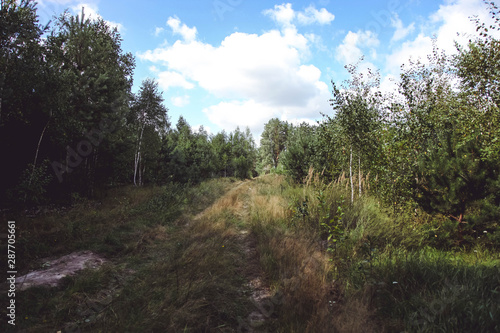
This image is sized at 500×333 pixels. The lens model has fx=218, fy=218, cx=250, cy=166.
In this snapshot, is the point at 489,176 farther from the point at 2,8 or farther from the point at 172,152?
the point at 172,152

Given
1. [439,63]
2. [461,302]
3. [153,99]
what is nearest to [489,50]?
[439,63]

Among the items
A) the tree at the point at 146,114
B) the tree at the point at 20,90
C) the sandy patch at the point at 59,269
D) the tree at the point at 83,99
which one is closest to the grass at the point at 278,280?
the sandy patch at the point at 59,269

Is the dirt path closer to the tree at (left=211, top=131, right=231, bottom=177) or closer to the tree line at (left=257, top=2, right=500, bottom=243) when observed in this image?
the tree line at (left=257, top=2, right=500, bottom=243)

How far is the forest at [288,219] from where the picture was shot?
9.37ft

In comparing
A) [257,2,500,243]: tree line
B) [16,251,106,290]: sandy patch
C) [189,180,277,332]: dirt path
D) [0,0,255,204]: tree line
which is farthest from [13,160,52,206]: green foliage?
[257,2,500,243]: tree line

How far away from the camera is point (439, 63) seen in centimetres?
905

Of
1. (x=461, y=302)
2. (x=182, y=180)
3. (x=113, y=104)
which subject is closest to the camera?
(x=461, y=302)

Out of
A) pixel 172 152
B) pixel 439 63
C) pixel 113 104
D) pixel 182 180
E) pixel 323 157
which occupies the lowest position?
pixel 182 180

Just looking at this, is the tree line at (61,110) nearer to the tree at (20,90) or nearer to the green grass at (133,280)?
the tree at (20,90)

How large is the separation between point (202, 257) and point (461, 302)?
4103 millimetres

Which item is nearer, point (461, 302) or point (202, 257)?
point (461, 302)

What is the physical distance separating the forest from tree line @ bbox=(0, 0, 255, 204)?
0.06m

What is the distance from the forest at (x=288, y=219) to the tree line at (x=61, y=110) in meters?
0.06

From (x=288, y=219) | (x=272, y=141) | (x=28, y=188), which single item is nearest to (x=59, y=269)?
(x=28, y=188)
